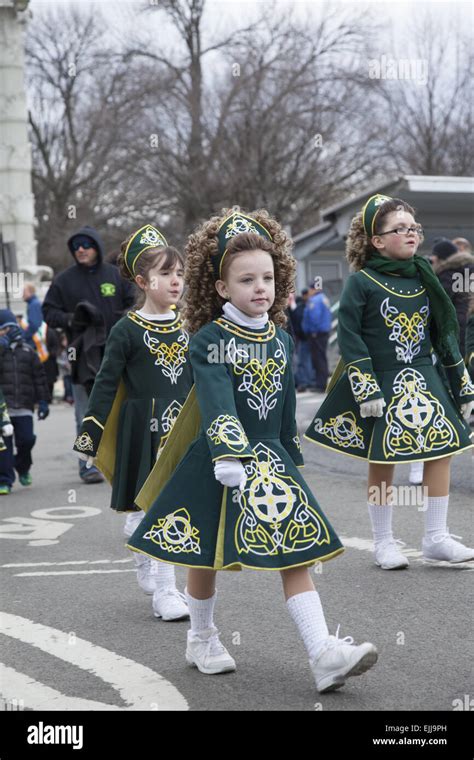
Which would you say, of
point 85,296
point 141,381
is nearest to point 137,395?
point 141,381

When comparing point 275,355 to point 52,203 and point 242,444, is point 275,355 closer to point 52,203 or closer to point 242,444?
point 242,444

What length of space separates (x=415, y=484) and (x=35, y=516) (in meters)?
2.95

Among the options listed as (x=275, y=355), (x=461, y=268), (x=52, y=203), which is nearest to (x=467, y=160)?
(x=52, y=203)

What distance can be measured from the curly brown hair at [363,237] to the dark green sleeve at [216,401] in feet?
7.49

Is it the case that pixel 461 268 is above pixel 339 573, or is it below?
above

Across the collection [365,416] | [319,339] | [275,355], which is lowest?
[319,339]

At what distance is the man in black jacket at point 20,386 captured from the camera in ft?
36.2

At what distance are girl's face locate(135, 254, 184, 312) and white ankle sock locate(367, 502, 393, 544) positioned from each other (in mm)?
1629

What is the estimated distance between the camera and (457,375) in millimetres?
6773

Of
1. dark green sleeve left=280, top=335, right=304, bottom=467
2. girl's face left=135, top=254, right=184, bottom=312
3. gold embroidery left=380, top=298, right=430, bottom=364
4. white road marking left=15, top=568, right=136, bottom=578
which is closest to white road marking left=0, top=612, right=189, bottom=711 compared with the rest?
dark green sleeve left=280, top=335, right=304, bottom=467

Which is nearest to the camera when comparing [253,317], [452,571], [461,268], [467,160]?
[253,317]

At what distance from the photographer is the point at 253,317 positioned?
189 inches

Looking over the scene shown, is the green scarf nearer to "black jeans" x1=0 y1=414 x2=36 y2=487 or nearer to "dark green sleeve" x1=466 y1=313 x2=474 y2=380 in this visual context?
"dark green sleeve" x1=466 y1=313 x2=474 y2=380
